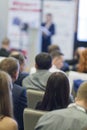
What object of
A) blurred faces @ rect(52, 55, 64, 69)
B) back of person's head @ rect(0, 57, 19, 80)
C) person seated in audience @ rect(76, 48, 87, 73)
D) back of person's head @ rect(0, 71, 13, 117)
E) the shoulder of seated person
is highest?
back of person's head @ rect(0, 71, 13, 117)

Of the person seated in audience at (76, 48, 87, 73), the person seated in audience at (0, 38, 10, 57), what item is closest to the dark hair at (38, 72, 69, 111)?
the person seated in audience at (76, 48, 87, 73)

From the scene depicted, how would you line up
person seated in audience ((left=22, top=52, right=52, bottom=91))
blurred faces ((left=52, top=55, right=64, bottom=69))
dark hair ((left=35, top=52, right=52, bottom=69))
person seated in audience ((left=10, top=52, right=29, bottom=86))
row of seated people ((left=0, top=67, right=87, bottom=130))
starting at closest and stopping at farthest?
row of seated people ((left=0, top=67, right=87, bottom=130)), person seated in audience ((left=22, top=52, right=52, bottom=91)), dark hair ((left=35, top=52, right=52, bottom=69)), person seated in audience ((left=10, top=52, right=29, bottom=86)), blurred faces ((left=52, top=55, right=64, bottom=69))

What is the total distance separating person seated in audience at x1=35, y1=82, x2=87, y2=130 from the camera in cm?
254

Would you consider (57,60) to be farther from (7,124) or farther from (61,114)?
(7,124)

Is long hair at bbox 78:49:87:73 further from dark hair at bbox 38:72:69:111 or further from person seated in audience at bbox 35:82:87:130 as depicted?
person seated in audience at bbox 35:82:87:130

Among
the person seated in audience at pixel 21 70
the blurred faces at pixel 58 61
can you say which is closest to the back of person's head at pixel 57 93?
the person seated in audience at pixel 21 70

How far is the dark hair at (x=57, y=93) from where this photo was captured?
129 inches

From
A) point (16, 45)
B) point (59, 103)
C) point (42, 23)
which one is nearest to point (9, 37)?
point (16, 45)

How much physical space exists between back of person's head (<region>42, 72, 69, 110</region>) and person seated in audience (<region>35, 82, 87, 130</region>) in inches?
24.2

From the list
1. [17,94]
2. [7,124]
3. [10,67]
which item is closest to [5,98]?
[7,124]

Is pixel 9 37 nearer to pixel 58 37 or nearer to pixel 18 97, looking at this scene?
pixel 58 37

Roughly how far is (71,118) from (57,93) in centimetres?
74

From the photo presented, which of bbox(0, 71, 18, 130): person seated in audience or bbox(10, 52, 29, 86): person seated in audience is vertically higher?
bbox(0, 71, 18, 130): person seated in audience

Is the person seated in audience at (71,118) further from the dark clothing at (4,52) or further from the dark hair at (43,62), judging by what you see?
the dark clothing at (4,52)
